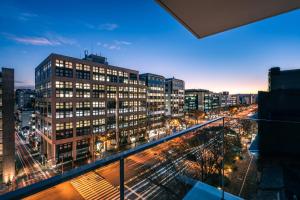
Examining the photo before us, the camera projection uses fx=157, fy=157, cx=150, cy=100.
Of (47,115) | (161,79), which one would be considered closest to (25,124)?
(47,115)

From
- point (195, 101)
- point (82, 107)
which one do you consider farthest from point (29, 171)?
point (195, 101)

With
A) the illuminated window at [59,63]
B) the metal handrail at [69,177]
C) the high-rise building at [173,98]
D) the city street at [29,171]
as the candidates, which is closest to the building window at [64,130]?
the city street at [29,171]

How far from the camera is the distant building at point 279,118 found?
158 inches

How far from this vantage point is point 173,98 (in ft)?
152

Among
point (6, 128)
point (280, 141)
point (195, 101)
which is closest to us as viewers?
point (280, 141)

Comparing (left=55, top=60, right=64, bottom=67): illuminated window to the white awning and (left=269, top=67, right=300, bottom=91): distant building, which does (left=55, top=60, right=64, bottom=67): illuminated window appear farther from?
the white awning

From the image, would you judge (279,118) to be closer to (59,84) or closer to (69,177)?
(69,177)

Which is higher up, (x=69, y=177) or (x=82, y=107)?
(x=69, y=177)

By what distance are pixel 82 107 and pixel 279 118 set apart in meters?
23.5

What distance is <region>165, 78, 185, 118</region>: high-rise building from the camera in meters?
45.5

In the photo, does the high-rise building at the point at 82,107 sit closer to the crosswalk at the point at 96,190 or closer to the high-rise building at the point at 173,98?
the crosswalk at the point at 96,190

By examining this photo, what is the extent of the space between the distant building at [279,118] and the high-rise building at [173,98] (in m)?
38.3

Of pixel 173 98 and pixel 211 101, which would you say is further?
pixel 211 101

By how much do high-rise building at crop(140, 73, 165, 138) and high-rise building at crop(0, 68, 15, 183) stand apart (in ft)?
75.2
